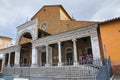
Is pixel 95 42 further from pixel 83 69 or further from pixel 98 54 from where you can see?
pixel 83 69

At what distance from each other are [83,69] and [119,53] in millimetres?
3088

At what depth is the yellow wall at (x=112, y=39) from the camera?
32.2ft

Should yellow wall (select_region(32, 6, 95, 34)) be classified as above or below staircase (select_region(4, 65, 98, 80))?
above

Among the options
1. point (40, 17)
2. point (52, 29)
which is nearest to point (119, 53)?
point (52, 29)

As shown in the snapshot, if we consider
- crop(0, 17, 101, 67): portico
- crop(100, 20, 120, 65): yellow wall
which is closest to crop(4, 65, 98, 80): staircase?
crop(0, 17, 101, 67): portico

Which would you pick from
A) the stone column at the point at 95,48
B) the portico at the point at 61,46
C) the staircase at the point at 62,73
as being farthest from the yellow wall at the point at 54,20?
the staircase at the point at 62,73

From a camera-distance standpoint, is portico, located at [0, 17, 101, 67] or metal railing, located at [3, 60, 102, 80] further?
portico, located at [0, 17, 101, 67]

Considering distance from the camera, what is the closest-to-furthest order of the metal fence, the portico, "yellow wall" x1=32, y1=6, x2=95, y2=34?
the metal fence
the portico
"yellow wall" x1=32, y1=6, x2=95, y2=34

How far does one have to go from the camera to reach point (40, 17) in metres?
21.4

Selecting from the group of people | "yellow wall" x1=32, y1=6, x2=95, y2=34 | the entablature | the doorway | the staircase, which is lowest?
the staircase

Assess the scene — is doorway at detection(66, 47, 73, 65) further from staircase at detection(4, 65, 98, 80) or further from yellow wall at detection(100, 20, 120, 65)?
yellow wall at detection(100, 20, 120, 65)

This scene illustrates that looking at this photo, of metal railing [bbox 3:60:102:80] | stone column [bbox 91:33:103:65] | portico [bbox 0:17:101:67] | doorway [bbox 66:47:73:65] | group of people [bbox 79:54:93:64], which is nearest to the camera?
metal railing [bbox 3:60:102:80]

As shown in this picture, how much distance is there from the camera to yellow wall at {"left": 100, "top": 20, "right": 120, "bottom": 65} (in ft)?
32.2

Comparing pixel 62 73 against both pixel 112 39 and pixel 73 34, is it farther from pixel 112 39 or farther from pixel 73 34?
pixel 112 39
